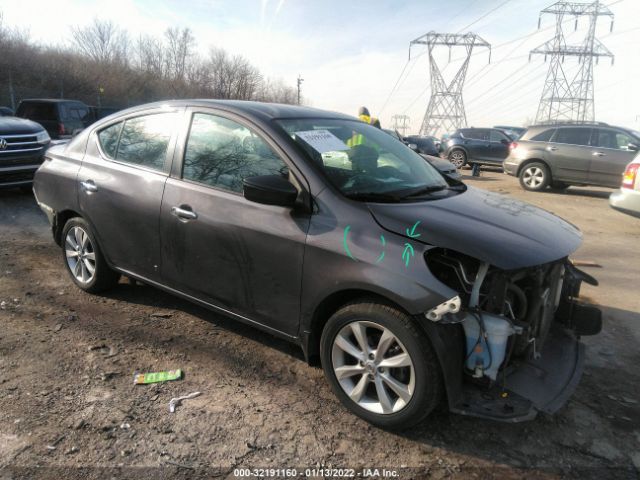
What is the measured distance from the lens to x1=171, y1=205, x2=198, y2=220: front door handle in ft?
10.4

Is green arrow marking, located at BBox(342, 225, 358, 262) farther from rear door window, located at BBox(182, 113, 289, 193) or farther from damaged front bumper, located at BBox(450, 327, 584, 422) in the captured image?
damaged front bumper, located at BBox(450, 327, 584, 422)

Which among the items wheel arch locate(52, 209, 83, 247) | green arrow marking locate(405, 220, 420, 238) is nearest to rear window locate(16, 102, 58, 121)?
wheel arch locate(52, 209, 83, 247)

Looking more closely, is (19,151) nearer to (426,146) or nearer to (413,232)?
(413,232)

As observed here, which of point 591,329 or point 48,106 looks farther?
point 48,106

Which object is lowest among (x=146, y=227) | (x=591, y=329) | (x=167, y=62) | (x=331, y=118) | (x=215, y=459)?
Result: (x=215, y=459)

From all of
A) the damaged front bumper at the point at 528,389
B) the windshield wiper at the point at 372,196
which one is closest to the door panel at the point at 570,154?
the damaged front bumper at the point at 528,389

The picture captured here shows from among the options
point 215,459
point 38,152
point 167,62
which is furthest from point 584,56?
point 215,459

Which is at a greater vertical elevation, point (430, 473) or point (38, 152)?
point (38, 152)

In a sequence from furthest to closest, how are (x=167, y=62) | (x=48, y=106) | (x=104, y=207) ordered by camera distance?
Answer: (x=167, y=62) → (x=48, y=106) → (x=104, y=207)

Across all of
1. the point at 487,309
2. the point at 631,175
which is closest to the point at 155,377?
the point at 487,309

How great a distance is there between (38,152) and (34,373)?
646cm

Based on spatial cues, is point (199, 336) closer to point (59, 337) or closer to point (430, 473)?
point (59, 337)

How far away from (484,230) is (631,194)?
211 inches

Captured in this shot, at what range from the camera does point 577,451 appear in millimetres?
2512
